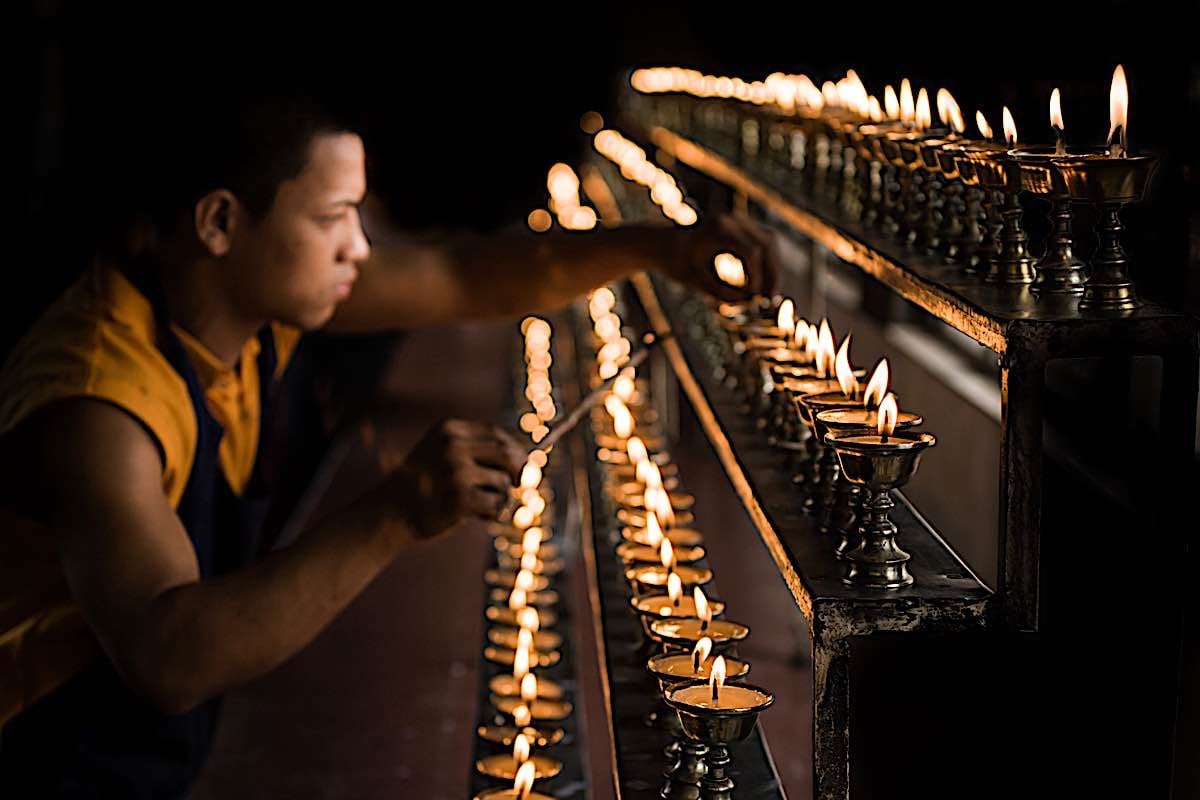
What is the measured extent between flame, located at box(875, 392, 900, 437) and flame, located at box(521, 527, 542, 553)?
5.43 ft

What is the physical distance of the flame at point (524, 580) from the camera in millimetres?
2922

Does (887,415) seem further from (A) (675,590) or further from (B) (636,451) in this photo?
(B) (636,451)

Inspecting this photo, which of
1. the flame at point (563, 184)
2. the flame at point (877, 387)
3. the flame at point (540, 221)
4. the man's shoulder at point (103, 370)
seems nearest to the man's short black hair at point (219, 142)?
the man's shoulder at point (103, 370)

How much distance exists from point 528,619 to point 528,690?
33 cm

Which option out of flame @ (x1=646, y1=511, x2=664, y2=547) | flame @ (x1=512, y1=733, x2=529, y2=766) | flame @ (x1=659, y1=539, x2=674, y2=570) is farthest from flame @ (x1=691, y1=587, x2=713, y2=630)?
flame @ (x1=512, y1=733, x2=529, y2=766)

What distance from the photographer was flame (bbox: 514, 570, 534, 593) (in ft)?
9.59

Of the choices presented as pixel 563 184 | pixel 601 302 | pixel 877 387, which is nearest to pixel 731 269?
pixel 877 387

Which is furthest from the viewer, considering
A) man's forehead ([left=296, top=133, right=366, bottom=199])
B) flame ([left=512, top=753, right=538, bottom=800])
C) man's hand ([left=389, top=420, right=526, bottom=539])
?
man's forehead ([left=296, top=133, right=366, bottom=199])

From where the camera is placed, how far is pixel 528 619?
282cm

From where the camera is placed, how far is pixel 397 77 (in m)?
9.97

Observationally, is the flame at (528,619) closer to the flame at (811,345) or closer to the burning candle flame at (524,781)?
the burning candle flame at (524,781)

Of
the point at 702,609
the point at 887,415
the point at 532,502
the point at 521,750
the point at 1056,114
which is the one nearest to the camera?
the point at 887,415

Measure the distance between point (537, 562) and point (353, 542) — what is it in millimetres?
1163

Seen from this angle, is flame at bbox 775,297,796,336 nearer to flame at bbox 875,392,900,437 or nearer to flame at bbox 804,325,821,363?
flame at bbox 804,325,821,363
